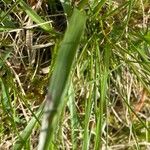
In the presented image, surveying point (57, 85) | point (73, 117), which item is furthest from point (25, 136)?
point (57, 85)

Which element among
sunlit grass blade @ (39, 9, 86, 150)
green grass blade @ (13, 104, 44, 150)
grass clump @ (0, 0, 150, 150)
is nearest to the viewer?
sunlit grass blade @ (39, 9, 86, 150)

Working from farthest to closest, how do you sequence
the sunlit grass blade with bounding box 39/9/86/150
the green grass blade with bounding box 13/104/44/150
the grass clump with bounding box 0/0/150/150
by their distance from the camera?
the grass clump with bounding box 0/0/150/150, the green grass blade with bounding box 13/104/44/150, the sunlit grass blade with bounding box 39/9/86/150

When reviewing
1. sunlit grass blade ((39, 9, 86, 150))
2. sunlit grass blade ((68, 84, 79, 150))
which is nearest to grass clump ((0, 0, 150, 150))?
sunlit grass blade ((68, 84, 79, 150))

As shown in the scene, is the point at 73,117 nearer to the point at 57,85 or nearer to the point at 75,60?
the point at 75,60

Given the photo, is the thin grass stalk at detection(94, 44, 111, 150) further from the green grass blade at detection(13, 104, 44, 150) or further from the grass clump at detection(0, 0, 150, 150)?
the green grass blade at detection(13, 104, 44, 150)

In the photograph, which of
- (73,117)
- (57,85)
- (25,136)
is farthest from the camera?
(73,117)

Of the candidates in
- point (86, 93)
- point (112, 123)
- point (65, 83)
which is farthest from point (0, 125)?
point (65, 83)

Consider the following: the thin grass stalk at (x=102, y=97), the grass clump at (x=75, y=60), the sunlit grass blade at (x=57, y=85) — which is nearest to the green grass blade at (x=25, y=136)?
the grass clump at (x=75, y=60)

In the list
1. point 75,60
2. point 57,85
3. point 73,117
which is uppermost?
point 57,85

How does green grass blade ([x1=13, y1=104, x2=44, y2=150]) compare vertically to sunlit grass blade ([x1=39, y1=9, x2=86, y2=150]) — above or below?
below

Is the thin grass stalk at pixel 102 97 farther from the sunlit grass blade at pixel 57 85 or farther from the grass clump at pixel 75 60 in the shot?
the sunlit grass blade at pixel 57 85

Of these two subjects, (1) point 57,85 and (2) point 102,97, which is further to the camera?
(2) point 102,97
